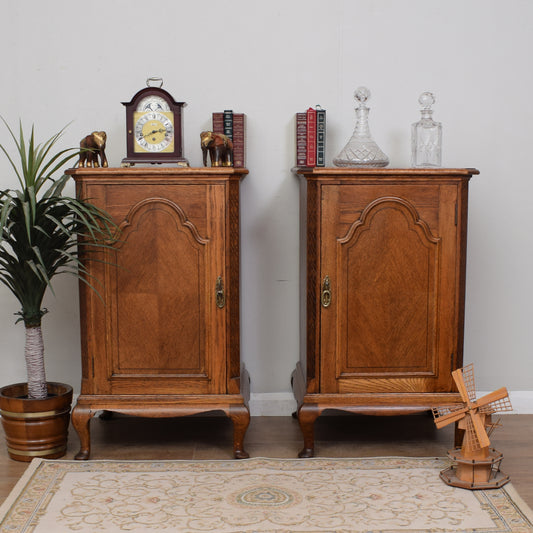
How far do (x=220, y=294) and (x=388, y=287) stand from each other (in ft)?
2.08

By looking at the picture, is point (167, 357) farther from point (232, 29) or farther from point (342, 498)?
point (232, 29)

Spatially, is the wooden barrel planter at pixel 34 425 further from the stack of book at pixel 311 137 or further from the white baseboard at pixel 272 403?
the stack of book at pixel 311 137

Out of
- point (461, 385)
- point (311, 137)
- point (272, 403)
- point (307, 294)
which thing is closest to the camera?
point (461, 385)

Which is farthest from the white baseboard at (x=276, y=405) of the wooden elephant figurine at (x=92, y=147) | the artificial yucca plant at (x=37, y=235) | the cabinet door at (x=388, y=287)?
the wooden elephant figurine at (x=92, y=147)

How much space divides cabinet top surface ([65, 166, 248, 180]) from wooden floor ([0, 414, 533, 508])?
1078mm

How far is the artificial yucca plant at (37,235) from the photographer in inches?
95.8

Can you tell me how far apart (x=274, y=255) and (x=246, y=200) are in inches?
11.0

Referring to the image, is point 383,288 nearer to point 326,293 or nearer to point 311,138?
point 326,293

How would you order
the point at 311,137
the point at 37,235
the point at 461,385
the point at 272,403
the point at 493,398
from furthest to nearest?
1. the point at 272,403
2. the point at 311,137
3. the point at 37,235
4. the point at 461,385
5. the point at 493,398

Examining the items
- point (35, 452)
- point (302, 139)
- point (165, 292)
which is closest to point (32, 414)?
point (35, 452)

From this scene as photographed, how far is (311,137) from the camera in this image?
2.95 metres

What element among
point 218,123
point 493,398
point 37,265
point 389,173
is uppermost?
point 218,123

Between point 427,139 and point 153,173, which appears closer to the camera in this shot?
point 153,173

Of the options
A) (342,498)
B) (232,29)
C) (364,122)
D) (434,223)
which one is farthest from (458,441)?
(232,29)
